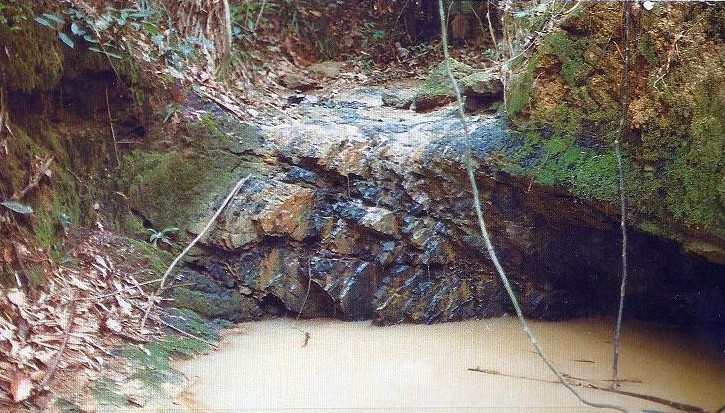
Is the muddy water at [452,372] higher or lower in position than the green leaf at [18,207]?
lower

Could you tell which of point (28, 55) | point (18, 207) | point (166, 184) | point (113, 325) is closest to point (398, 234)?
point (166, 184)

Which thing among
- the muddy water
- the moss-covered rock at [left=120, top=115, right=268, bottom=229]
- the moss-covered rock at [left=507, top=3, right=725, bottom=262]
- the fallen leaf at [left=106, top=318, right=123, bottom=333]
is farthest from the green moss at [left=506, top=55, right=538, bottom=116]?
the fallen leaf at [left=106, top=318, right=123, bottom=333]

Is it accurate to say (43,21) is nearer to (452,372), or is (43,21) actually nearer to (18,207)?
(18,207)

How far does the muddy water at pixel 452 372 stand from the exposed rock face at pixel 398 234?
0.81ft

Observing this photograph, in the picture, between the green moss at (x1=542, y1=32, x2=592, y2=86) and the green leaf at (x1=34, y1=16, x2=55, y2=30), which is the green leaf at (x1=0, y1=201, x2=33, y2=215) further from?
the green moss at (x1=542, y1=32, x2=592, y2=86)

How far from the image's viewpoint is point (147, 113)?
97.3 inches

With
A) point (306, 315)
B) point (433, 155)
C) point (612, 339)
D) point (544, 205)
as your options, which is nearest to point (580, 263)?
point (544, 205)

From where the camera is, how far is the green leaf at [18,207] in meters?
1.81

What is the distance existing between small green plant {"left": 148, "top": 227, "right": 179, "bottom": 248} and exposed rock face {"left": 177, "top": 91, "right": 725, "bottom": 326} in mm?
143

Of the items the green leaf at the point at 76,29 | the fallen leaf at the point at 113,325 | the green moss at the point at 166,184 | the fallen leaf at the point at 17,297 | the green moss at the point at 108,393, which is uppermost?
the green leaf at the point at 76,29

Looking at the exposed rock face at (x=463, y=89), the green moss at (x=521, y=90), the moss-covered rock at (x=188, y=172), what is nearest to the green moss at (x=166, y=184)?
the moss-covered rock at (x=188, y=172)

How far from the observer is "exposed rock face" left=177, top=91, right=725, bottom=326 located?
212cm

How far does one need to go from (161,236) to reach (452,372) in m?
1.25

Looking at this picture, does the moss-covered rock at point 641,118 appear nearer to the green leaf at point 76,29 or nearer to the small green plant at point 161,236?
the small green plant at point 161,236
